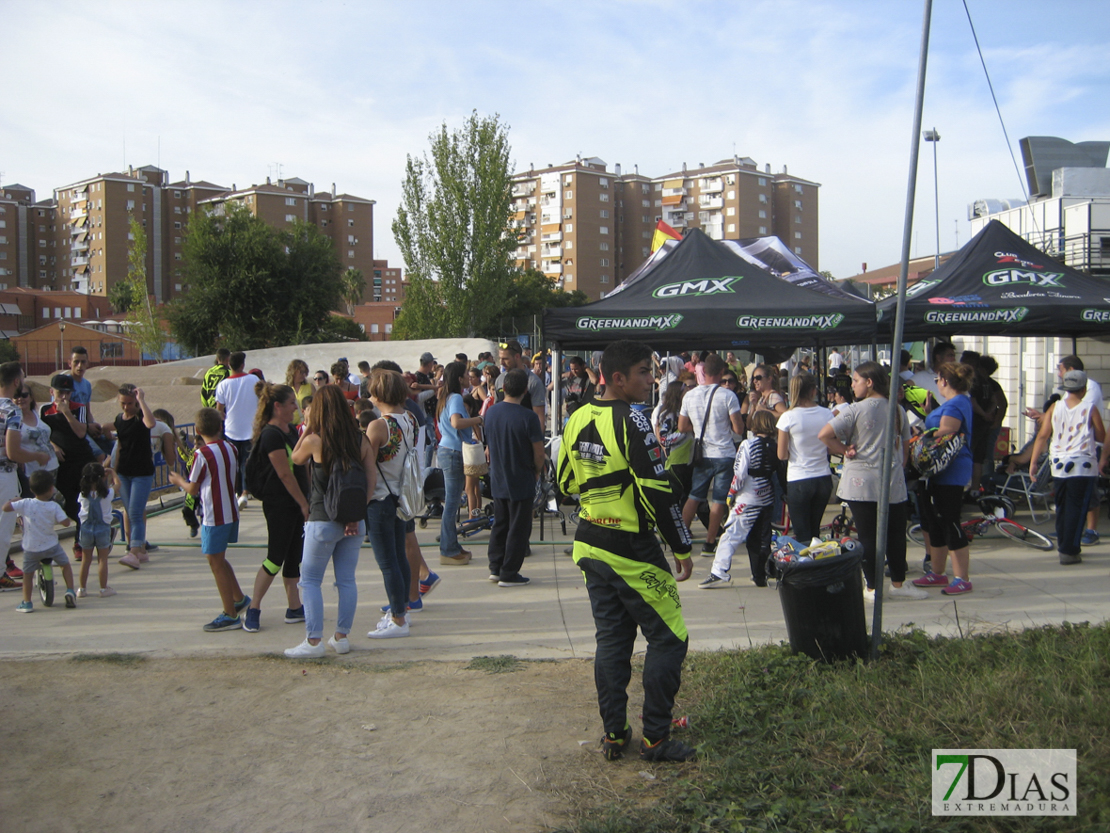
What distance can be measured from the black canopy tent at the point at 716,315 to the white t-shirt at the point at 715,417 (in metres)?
1.42

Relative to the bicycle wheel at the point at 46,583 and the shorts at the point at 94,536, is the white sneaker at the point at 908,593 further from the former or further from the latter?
the bicycle wheel at the point at 46,583

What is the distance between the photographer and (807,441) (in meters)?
6.26

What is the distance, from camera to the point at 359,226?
11662 cm

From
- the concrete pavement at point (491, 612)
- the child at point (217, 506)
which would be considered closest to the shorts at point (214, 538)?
the child at point (217, 506)

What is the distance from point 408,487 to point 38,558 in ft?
10.2

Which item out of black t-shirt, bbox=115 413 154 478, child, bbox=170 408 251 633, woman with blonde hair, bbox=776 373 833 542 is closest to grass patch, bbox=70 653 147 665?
child, bbox=170 408 251 633

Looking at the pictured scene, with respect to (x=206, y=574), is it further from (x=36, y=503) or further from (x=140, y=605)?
(x=36, y=503)

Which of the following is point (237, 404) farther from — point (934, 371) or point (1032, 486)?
point (1032, 486)

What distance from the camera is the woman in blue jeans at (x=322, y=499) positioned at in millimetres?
5215

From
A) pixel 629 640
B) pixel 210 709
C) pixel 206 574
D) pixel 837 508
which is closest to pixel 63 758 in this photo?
pixel 210 709

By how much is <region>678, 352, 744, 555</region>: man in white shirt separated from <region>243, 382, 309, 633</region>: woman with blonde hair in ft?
11.8

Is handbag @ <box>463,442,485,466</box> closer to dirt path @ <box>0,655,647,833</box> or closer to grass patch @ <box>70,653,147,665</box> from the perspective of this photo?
dirt path @ <box>0,655,647,833</box>

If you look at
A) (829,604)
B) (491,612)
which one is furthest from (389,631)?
(829,604)

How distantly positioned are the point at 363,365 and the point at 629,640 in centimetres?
1000
